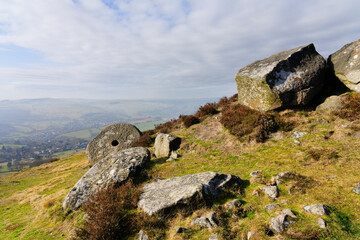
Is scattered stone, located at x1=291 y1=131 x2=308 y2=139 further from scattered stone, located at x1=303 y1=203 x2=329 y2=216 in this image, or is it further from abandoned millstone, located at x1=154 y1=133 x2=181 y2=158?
abandoned millstone, located at x1=154 y1=133 x2=181 y2=158

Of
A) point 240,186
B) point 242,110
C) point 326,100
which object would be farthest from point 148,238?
point 326,100

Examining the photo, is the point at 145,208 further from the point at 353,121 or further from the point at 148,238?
the point at 353,121

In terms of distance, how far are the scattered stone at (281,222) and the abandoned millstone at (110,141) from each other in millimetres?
14401

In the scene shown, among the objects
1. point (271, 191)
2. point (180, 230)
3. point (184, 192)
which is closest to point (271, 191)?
point (271, 191)

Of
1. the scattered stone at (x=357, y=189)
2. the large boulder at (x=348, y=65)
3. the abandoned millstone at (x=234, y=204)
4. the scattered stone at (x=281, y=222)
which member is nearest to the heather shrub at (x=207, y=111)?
the large boulder at (x=348, y=65)

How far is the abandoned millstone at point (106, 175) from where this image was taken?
9180 mm

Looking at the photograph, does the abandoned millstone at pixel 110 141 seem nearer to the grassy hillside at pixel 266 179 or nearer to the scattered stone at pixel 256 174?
the grassy hillside at pixel 266 179

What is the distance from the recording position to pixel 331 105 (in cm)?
1284

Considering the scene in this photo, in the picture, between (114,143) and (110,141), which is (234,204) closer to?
(110,141)

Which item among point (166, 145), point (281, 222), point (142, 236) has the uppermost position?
point (166, 145)

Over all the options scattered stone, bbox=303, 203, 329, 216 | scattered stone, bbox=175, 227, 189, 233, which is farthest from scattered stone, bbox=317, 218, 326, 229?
scattered stone, bbox=175, 227, 189, 233

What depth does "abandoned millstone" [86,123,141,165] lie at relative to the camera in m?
16.6

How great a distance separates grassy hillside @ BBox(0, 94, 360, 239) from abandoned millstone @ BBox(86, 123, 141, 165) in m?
5.10

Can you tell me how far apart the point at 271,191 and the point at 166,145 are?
8808mm
